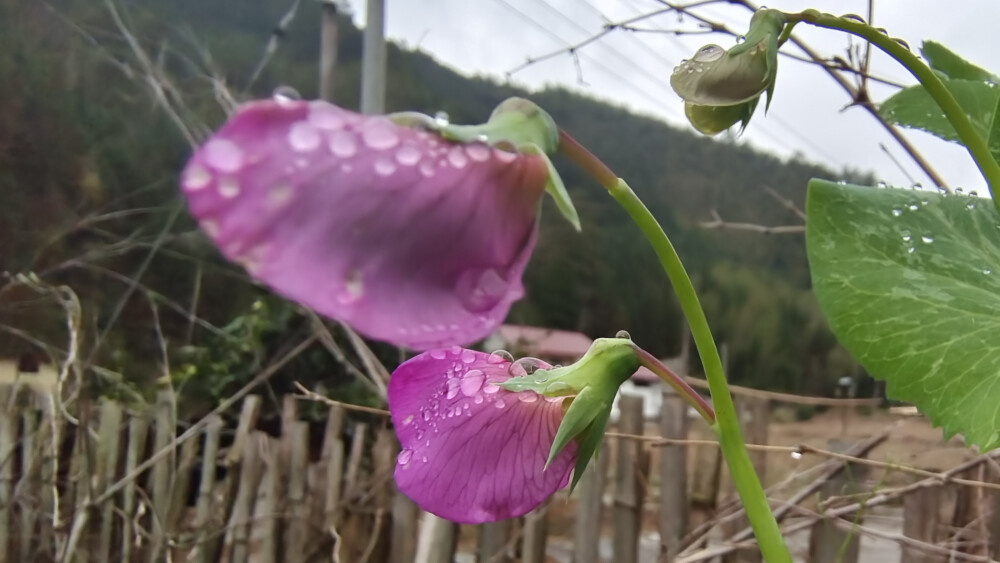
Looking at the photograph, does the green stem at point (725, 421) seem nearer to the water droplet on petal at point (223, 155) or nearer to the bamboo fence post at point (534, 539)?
the water droplet on petal at point (223, 155)

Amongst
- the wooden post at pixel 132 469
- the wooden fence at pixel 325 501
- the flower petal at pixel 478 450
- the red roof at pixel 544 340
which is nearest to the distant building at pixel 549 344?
the red roof at pixel 544 340

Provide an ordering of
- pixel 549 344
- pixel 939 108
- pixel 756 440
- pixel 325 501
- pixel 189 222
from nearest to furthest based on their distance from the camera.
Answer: pixel 939 108 < pixel 756 440 < pixel 325 501 < pixel 189 222 < pixel 549 344

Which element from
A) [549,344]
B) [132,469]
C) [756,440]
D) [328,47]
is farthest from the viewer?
[328,47]

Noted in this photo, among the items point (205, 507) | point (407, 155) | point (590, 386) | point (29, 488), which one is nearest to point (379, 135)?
point (407, 155)

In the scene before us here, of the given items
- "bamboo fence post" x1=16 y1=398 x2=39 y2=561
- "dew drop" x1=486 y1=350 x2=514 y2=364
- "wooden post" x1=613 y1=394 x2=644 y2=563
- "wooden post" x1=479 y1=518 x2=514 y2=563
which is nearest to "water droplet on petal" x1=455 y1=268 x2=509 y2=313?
"dew drop" x1=486 y1=350 x2=514 y2=364

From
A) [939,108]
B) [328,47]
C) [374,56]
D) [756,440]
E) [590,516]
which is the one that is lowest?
[590,516]

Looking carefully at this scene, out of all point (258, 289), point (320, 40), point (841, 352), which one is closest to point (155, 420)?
point (258, 289)

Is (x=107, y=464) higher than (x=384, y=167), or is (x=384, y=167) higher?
(x=384, y=167)

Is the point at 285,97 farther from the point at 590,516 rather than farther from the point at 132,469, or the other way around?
the point at 132,469
